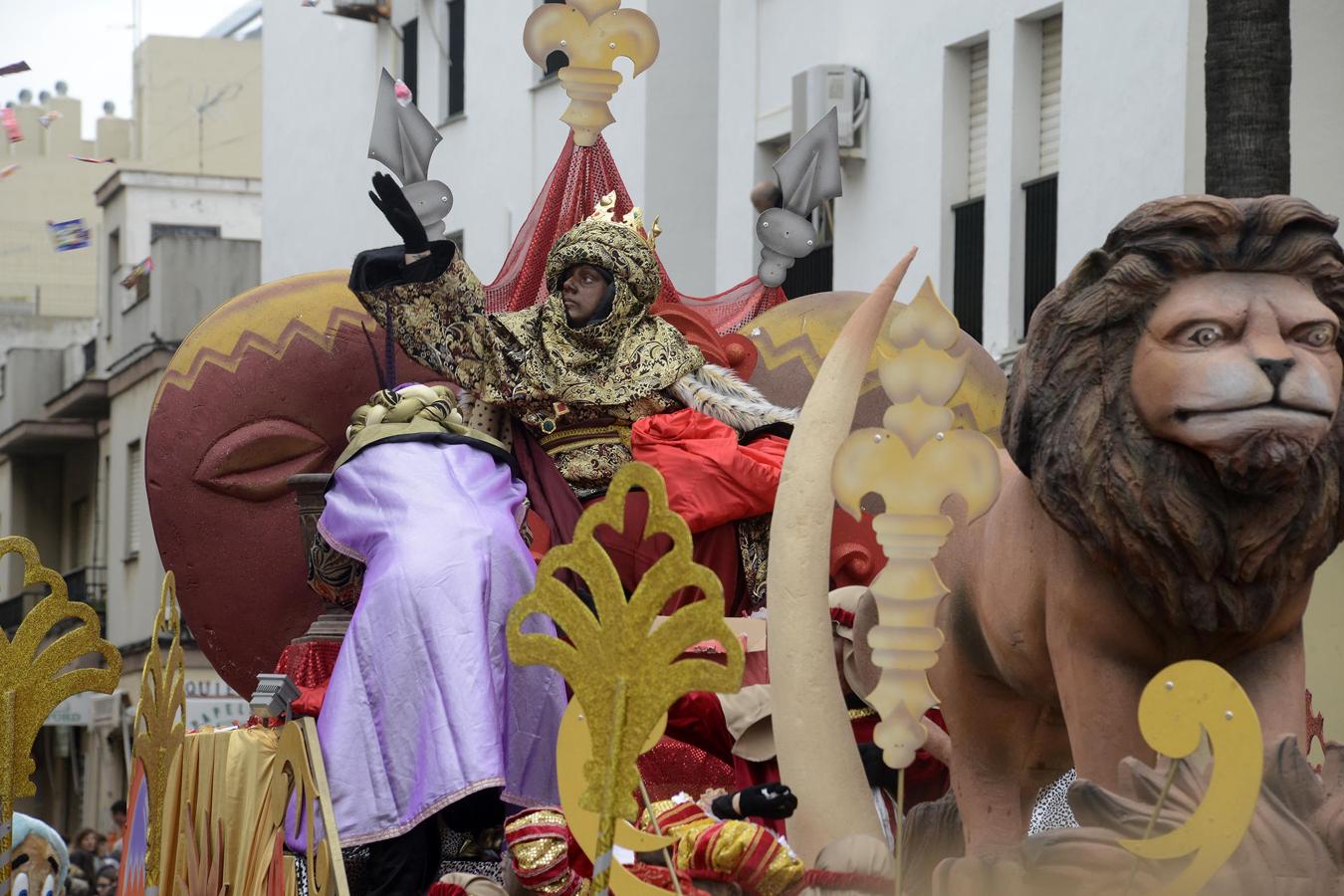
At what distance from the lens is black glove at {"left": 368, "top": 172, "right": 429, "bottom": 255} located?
24.4ft

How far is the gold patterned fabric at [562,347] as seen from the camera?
7.75 metres

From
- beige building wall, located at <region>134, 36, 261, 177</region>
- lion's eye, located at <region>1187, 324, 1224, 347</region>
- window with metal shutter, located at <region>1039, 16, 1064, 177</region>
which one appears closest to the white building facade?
Answer: window with metal shutter, located at <region>1039, 16, 1064, 177</region>

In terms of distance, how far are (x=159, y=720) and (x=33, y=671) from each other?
40cm

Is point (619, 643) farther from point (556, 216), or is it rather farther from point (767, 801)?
point (556, 216)

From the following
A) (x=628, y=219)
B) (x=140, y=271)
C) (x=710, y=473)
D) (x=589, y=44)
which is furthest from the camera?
(x=140, y=271)

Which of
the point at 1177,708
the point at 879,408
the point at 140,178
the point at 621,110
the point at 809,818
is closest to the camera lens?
the point at 1177,708

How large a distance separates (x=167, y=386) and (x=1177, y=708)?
571 cm

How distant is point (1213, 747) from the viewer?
4000mm

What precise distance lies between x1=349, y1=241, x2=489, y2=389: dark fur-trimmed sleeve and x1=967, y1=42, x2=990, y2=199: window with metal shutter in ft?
28.3

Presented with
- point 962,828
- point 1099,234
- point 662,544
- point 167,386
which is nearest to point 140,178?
point 1099,234

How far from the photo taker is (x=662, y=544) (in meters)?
7.55

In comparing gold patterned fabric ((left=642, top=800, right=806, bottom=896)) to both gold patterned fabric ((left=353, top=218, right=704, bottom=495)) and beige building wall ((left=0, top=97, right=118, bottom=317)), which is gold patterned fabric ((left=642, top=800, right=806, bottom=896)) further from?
beige building wall ((left=0, top=97, right=118, bottom=317))

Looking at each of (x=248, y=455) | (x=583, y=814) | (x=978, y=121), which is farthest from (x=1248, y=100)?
(x=978, y=121)

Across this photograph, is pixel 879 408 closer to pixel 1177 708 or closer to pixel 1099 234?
pixel 1177 708
